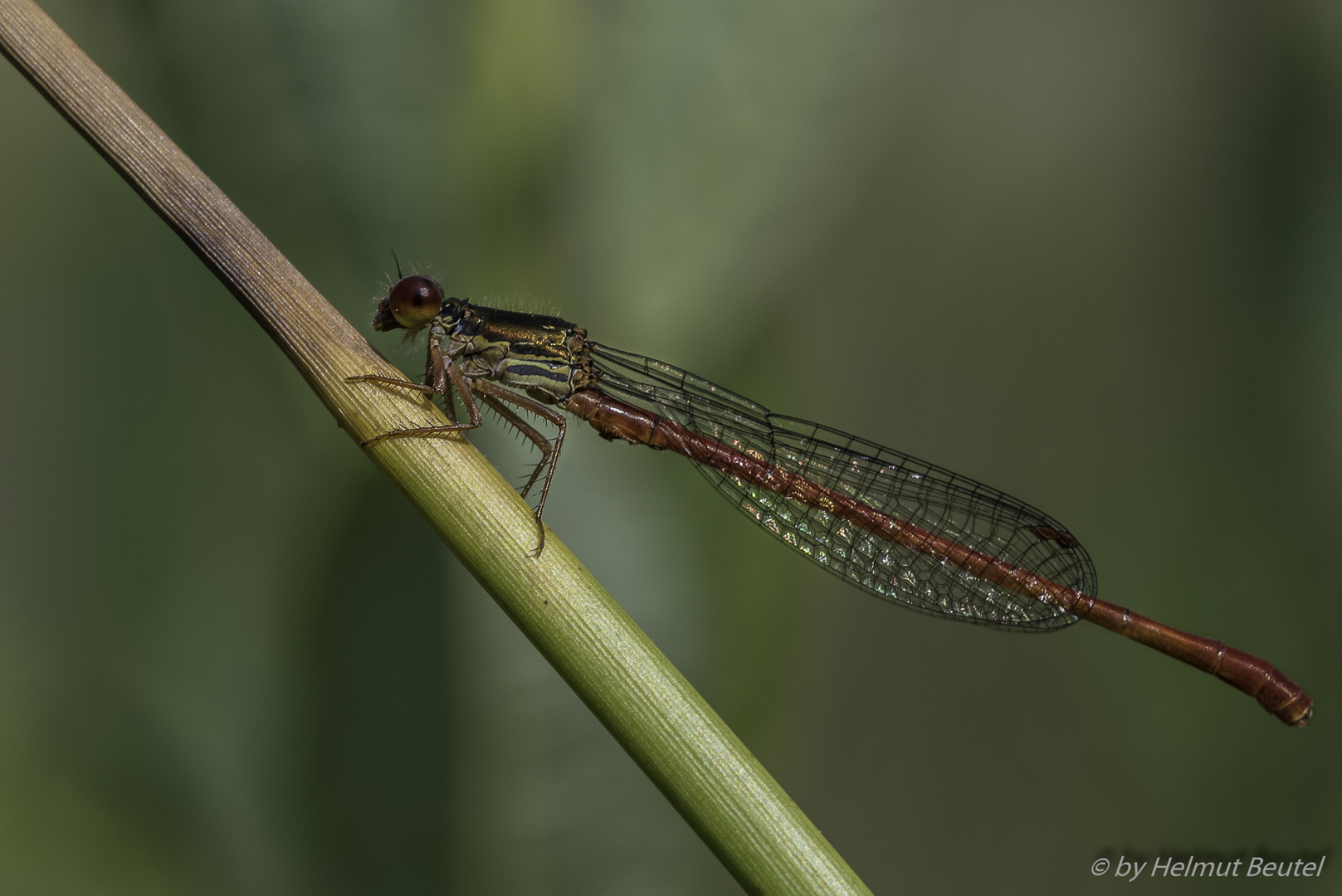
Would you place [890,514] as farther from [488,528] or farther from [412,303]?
[488,528]

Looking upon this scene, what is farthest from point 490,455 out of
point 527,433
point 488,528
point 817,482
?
point 817,482

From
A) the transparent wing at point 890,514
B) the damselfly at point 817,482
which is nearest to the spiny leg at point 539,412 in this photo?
the damselfly at point 817,482

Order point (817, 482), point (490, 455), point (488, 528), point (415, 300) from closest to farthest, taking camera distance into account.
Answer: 1. point (488, 528)
2. point (490, 455)
3. point (415, 300)
4. point (817, 482)

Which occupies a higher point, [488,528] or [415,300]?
[415,300]

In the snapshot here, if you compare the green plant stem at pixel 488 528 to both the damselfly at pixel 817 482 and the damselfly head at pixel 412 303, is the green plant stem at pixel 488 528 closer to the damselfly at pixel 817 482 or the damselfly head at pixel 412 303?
the damselfly at pixel 817 482

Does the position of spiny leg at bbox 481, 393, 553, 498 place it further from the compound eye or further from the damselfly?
the compound eye

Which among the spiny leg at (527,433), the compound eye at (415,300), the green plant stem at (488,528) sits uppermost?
the compound eye at (415,300)
